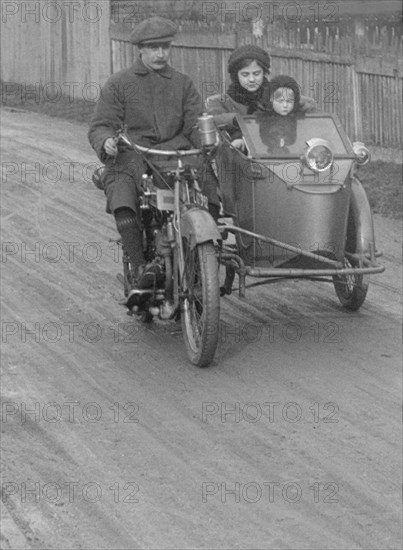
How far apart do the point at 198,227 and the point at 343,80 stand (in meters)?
8.37

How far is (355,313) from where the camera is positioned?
938 centimetres

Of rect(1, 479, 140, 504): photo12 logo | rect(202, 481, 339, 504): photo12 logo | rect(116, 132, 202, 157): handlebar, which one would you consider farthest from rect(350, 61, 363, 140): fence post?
rect(1, 479, 140, 504): photo12 logo

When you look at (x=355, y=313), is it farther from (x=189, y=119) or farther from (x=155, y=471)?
(x=155, y=471)

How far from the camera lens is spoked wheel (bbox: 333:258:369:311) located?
9.00 m

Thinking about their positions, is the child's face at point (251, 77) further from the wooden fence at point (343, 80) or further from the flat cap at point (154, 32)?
the wooden fence at point (343, 80)

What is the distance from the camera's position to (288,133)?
28.5 feet

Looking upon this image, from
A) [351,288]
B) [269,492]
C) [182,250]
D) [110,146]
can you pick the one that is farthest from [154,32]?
[269,492]

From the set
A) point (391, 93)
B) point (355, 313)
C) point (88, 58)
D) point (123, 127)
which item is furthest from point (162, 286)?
point (88, 58)

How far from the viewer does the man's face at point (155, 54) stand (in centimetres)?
858

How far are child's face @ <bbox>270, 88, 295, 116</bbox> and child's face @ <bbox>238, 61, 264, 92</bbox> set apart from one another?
179 mm

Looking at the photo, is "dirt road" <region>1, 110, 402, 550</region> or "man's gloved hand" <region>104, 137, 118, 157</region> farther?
"man's gloved hand" <region>104, 137, 118, 157</region>

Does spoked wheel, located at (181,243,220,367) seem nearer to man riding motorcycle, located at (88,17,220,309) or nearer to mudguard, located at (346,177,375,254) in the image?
man riding motorcycle, located at (88,17,220,309)

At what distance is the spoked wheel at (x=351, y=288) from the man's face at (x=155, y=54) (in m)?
1.85

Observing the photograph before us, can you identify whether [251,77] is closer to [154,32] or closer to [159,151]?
[154,32]
